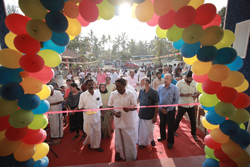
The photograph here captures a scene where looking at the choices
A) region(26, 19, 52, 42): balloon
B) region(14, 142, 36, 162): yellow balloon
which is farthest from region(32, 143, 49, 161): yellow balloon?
region(26, 19, 52, 42): balloon

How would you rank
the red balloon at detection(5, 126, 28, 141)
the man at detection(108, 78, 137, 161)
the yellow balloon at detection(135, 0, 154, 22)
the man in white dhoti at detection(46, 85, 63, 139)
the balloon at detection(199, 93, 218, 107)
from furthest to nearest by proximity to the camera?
the man in white dhoti at detection(46, 85, 63, 139) < the man at detection(108, 78, 137, 161) < the balloon at detection(199, 93, 218, 107) < the yellow balloon at detection(135, 0, 154, 22) < the red balloon at detection(5, 126, 28, 141)

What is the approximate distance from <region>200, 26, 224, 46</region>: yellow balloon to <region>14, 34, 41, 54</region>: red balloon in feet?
7.72

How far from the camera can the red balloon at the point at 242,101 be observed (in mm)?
1786

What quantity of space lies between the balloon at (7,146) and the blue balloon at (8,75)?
2.55 feet

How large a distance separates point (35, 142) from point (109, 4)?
2339mm

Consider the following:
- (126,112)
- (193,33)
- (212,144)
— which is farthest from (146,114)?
(193,33)

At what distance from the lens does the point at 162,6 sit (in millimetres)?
1687

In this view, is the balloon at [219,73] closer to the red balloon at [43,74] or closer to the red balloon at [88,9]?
the red balloon at [88,9]

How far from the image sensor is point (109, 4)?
183 centimetres

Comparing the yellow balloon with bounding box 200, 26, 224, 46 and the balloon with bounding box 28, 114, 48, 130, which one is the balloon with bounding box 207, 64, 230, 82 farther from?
the balloon with bounding box 28, 114, 48, 130

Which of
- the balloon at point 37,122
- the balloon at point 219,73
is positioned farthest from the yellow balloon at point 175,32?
the balloon at point 37,122

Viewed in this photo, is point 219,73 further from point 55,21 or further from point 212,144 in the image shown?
point 55,21

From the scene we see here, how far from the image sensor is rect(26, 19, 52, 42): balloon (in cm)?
147

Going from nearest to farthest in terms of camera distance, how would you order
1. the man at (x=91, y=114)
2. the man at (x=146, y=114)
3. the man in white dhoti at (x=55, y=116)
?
1. the man at (x=146, y=114)
2. the man at (x=91, y=114)
3. the man in white dhoti at (x=55, y=116)
